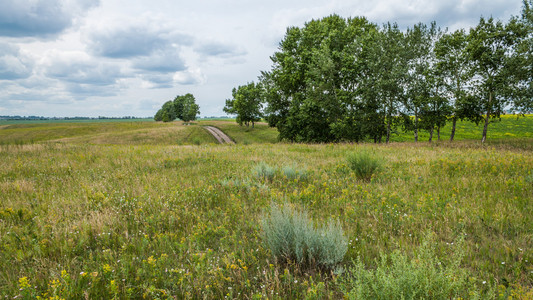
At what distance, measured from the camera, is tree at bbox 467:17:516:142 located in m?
25.8

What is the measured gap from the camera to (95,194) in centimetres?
594

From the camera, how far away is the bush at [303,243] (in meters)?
3.22

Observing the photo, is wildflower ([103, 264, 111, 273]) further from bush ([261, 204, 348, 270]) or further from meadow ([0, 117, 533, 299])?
bush ([261, 204, 348, 270])

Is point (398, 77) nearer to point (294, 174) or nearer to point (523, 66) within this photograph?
point (523, 66)

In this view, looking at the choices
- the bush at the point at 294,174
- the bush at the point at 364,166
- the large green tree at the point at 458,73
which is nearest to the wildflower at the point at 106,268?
the bush at the point at 294,174

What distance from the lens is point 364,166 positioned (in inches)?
306

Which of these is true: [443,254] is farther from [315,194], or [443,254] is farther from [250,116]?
[250,116]

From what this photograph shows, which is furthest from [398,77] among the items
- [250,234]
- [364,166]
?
[250,234]

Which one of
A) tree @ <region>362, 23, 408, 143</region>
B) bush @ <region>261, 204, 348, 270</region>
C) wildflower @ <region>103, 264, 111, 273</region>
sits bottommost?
wildflower @ <region>103, 264, 111, 273</region>

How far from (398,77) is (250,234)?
89.3ft

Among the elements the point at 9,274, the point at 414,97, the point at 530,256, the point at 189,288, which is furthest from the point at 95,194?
the point at 414,97

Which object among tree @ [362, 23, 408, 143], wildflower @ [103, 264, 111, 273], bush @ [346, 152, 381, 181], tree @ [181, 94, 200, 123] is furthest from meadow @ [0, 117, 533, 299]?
tree @ [181, 94, 200, 123]

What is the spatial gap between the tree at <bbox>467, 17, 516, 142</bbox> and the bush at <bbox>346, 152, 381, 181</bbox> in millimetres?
27738

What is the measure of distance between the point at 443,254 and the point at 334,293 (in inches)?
69.8
